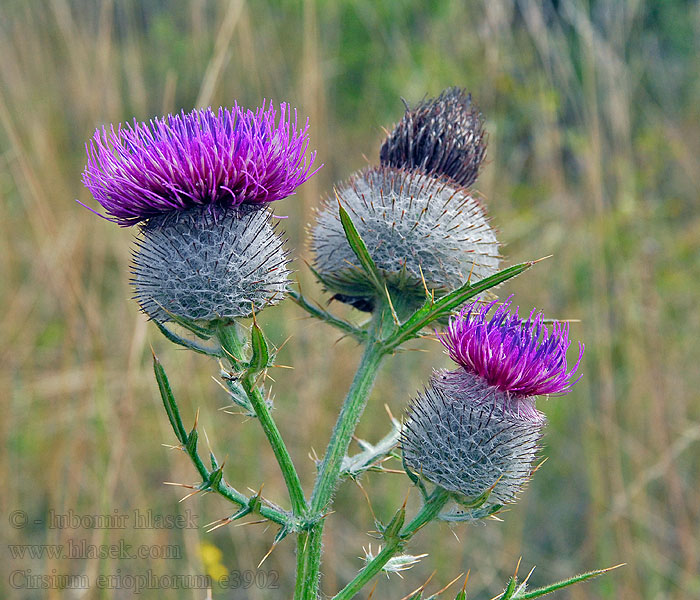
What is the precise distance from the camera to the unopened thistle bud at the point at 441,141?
273cm

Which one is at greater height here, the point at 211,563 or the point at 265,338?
the point at 265,338

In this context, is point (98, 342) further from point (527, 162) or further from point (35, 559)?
point (527, 162)

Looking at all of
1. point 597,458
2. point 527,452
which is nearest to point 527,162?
point 597,458

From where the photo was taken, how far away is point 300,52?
6391 mm

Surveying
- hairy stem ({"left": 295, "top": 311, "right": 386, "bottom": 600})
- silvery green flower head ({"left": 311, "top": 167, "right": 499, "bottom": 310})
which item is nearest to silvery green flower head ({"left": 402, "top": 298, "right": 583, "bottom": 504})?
hairy stem ({"left": 295, "top": 311, "right": 386, "bottom": 600})

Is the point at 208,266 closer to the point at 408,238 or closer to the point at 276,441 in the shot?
the point at 276,441

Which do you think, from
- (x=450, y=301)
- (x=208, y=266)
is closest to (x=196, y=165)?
(x=208, y=266)

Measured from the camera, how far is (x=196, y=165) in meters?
2.18

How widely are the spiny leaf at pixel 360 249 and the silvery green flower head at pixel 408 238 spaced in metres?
0.12

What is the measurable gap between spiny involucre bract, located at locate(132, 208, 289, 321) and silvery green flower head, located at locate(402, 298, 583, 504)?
684 mm

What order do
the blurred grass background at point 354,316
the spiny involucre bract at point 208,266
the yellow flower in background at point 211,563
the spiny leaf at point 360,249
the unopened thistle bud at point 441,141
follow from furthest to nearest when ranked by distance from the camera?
the blurred grass background at point 354,316 → the yellow flower in background at point 211,563 → the unopened thistle bud at point 441,141 → the spiny involucre bract at point 208,266 → the spiny leaf at point 360,249

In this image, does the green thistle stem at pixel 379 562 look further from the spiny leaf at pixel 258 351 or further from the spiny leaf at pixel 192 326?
the spiny leaf at pixel 192 326

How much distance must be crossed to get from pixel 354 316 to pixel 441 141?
1.05 metres
